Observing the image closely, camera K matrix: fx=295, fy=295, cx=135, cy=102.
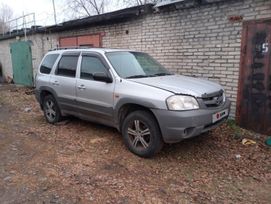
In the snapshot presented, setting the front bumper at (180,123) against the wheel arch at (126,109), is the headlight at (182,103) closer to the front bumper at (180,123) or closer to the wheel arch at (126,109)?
the front bumper at (180,123)

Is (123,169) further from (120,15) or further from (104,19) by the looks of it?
(104,19)

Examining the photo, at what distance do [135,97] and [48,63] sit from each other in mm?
3264

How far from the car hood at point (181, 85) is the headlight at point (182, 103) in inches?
3.7

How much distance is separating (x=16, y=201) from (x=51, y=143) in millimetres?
2244

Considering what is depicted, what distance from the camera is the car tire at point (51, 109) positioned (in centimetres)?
697

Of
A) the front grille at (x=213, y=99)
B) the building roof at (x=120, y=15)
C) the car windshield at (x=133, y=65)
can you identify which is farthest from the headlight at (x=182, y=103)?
the building roof at (x=120, y=15)

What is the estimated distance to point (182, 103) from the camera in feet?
14.5

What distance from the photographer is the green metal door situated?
15.6 metres

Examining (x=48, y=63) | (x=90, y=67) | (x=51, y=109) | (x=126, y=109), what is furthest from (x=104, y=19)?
(x=126, y=109)

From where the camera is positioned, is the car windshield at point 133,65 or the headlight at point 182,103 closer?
the headlight at point 182,103

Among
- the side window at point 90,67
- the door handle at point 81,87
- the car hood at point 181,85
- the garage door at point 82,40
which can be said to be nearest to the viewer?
the car hood at point 181,85

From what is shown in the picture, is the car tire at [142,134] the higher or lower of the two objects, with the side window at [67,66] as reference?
lower

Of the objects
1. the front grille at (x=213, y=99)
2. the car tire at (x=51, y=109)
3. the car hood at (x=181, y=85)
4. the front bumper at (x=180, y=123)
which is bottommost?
the car tire at (x=51, y=109)

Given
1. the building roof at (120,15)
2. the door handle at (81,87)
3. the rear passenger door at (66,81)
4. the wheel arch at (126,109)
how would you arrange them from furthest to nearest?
the building roof at (120,15) < the rear passenger door at (66,81) < the door handle at (81,87) < the wheel arch at (126,109)
